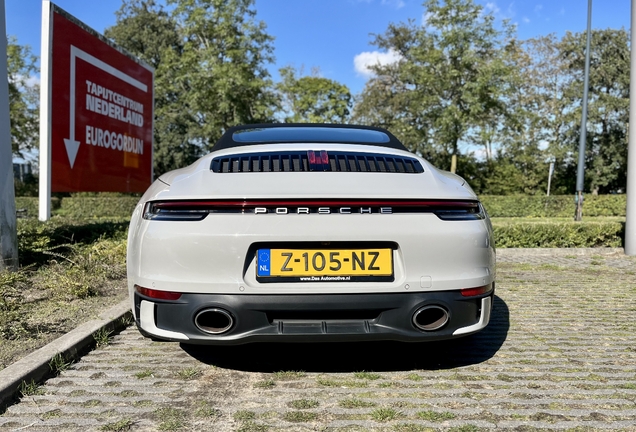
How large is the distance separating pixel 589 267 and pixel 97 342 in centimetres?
691

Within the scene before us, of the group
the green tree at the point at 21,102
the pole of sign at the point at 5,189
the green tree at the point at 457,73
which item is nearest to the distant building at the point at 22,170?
the green tree at the point at 21,102

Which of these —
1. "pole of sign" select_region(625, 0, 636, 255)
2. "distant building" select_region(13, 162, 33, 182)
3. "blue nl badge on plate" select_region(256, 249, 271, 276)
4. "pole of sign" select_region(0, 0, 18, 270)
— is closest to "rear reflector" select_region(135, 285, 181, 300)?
"blue nl badge on plate" select_region(256, 249, 271, 276)

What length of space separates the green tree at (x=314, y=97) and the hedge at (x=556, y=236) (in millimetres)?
33452

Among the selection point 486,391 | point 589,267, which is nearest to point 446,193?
point 486,391

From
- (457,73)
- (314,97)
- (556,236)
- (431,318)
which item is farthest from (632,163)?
(314,97)

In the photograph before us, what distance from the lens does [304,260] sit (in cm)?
255

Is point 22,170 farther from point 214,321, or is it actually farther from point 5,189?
point 214,321

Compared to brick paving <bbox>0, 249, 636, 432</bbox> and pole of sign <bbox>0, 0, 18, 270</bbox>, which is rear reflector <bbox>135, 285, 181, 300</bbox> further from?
pole of sign <bbox>0, 0, 18, 270</bbox>

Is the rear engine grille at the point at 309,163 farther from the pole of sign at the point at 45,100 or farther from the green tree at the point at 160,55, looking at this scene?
the green tree at the point at 160,55

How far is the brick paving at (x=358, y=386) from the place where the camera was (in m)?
2.36

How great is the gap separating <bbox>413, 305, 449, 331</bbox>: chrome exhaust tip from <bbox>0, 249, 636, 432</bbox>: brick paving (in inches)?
14.4

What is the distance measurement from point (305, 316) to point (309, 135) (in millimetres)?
1556

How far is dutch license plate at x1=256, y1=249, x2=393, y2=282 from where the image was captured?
2.54 m

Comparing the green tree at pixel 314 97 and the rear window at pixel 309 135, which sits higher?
the green tree at pixel 314 97
